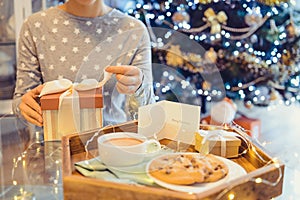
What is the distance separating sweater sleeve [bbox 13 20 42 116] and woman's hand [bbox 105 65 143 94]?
0.47 meters

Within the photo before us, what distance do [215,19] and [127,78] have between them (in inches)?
72.0

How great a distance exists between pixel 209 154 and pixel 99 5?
2.77 feet

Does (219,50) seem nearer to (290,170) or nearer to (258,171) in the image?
(290,170)

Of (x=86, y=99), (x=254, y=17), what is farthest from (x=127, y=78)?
(x=254, y=17)

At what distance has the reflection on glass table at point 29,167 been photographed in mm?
854

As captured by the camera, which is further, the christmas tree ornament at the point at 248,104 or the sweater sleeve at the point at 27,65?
the christmas tree ornament at the point at 248,104

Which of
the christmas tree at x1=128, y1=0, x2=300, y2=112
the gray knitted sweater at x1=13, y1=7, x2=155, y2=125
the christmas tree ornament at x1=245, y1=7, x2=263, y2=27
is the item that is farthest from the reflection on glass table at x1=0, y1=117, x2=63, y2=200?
the christmas tree ornament at x1=245, y1=7, x2=263, y2=27

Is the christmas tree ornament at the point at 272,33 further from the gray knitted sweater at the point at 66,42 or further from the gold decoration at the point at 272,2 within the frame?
the gray knitted sweater at the point at 66,42

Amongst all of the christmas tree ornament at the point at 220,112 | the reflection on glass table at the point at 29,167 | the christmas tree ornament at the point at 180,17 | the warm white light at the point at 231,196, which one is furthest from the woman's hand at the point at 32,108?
the christmas tree ornament at the point at 180,17

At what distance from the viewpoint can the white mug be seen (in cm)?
70

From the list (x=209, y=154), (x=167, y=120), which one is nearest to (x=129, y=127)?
(x=167, y=120)

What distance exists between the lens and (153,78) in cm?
110

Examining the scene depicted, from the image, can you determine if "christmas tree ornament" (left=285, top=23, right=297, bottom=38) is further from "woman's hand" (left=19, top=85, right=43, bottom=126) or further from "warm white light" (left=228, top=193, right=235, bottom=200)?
"warm white light" (left=228, top=193, right=235, bottom=200)

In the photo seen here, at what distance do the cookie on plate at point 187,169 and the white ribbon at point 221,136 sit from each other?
74 mm
